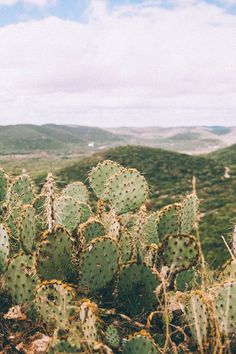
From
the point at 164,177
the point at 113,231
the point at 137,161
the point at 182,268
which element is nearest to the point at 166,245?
the point at 182,268

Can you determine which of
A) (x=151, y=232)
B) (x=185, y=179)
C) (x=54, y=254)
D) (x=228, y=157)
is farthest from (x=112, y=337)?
(x=228, y=157)

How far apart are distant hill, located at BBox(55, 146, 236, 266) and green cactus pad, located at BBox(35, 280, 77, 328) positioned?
1943cm

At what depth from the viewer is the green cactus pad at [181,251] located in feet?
12.4

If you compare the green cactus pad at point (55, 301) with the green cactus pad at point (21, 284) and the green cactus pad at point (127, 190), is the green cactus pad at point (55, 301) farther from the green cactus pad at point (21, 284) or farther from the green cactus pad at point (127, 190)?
the green cactus pad at point (127, 190)

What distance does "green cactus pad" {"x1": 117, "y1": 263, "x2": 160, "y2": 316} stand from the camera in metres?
3.74

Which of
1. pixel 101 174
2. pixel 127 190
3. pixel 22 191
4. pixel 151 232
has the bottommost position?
pixel 151 232

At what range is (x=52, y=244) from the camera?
3.56 m

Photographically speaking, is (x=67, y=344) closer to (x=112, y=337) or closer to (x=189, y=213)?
(x=112, y=337)

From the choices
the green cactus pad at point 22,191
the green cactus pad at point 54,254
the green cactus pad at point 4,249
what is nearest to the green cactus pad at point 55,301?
the green cactus pad at point 54,254

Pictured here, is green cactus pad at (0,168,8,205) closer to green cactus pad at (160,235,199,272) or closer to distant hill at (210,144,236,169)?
green cactus pad at (160,235,199,272)

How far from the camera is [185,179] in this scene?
197ft

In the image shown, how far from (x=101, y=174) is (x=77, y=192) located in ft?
2.96

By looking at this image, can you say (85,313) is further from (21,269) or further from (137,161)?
(137,161)

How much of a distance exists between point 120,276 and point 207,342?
100 cm
